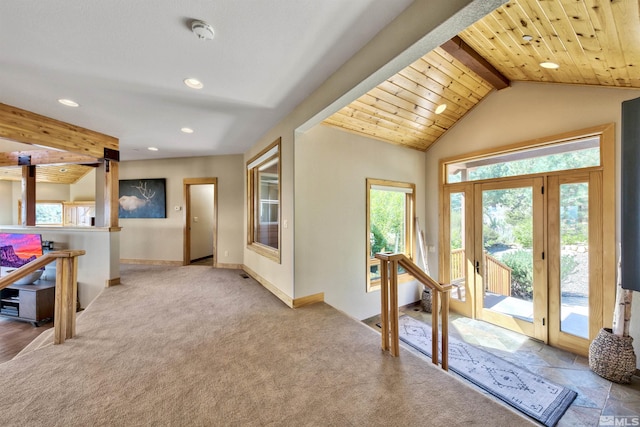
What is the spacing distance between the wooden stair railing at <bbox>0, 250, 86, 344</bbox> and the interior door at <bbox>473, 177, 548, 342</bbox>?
511 cm

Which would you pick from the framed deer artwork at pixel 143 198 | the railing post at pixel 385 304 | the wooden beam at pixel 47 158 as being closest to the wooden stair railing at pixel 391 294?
the railing post at pixel 385 304

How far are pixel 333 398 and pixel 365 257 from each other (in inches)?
98.3

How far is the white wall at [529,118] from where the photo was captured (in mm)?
2824

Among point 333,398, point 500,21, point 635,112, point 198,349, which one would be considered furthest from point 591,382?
point 198,349

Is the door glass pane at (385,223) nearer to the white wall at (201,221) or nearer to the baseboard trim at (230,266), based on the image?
the baseboard trim at (230,266)

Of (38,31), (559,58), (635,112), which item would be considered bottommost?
(635,112)

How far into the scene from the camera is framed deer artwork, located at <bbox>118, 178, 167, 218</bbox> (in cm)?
580

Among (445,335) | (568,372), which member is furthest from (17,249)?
(568,372)

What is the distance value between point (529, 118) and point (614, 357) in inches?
114

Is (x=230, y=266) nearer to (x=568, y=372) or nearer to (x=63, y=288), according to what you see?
(x=63, y=288)

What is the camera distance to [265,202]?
469cm

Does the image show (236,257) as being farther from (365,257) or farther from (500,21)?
(500,21)

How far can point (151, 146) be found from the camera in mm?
4844

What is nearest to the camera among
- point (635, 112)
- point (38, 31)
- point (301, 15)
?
point (635, 112)
